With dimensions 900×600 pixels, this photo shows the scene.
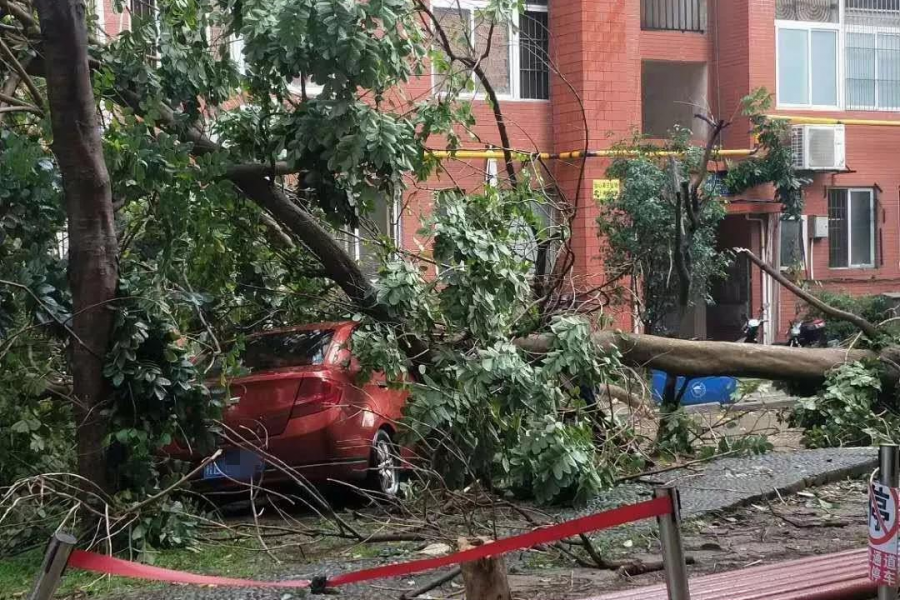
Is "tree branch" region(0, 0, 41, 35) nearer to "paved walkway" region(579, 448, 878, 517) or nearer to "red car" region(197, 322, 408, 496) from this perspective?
"red car" region(197, 322, 408, 496)

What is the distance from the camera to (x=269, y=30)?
6824 mm

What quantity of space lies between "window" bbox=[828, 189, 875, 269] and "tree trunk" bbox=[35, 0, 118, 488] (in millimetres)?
17046

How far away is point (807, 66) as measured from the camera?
2028cm

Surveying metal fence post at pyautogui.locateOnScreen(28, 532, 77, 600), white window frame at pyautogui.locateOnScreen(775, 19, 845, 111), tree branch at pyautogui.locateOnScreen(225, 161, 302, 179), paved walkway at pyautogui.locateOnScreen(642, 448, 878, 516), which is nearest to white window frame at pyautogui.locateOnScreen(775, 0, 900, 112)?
white window frame at pyautogui.locateOnScreen(775, 19, 845, 111)

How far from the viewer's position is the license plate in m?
7.39

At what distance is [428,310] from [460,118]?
1.59 m

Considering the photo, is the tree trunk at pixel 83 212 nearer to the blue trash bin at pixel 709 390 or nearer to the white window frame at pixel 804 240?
the blue trash bin at pixel 709 390

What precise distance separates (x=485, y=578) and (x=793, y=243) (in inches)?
680

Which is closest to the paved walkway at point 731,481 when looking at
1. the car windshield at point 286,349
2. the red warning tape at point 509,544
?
the red warning tape at point 509,544

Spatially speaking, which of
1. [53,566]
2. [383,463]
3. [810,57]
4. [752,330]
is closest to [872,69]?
[810,57]

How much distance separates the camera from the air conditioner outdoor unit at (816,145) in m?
19.0

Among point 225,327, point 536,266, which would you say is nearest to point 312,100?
point 225,327

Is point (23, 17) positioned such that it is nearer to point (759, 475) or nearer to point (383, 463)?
point (383, 463)

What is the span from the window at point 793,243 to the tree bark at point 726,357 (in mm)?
9751
